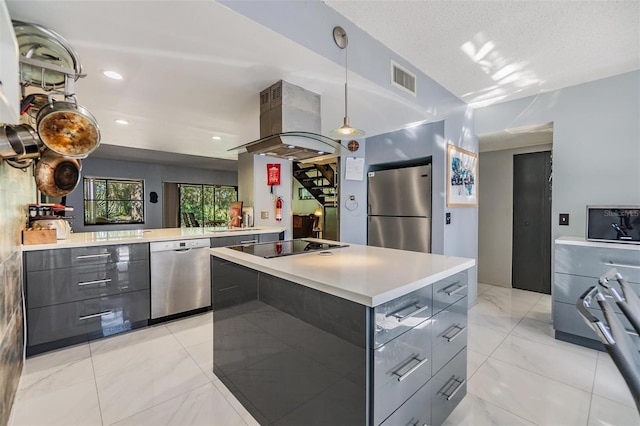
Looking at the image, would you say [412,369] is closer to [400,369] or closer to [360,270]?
[400,369]

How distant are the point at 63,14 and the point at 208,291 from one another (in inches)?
105

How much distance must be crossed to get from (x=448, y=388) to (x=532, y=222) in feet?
11.1

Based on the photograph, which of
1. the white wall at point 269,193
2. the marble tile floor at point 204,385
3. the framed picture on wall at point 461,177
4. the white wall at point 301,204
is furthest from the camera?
the white wall at point 301,204

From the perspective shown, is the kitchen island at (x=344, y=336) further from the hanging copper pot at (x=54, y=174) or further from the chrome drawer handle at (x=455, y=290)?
the hanging copper pot at (x=54, y=174)

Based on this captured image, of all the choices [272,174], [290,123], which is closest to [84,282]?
[290,123]

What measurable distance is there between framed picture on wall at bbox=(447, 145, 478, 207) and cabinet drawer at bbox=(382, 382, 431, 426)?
7.05 feet

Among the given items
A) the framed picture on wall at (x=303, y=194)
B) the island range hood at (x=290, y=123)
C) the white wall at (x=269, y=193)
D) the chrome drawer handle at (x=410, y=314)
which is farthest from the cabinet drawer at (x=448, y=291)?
the framed picture on wall at (x=303, y=194)

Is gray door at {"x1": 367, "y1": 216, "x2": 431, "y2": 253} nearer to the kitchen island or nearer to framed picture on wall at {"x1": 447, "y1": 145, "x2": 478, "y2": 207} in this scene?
framed picture on wall at {"x1": 447, "y1": 145, "x2": 478, "y2": 207}

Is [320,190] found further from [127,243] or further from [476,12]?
[476,12]

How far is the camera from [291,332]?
143 centimetres

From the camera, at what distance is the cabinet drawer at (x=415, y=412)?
121cm

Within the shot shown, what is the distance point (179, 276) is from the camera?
3039 mm

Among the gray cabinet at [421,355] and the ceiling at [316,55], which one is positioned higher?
the ceiling at [316,55]

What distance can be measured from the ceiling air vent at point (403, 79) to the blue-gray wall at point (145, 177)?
650 centimetres
